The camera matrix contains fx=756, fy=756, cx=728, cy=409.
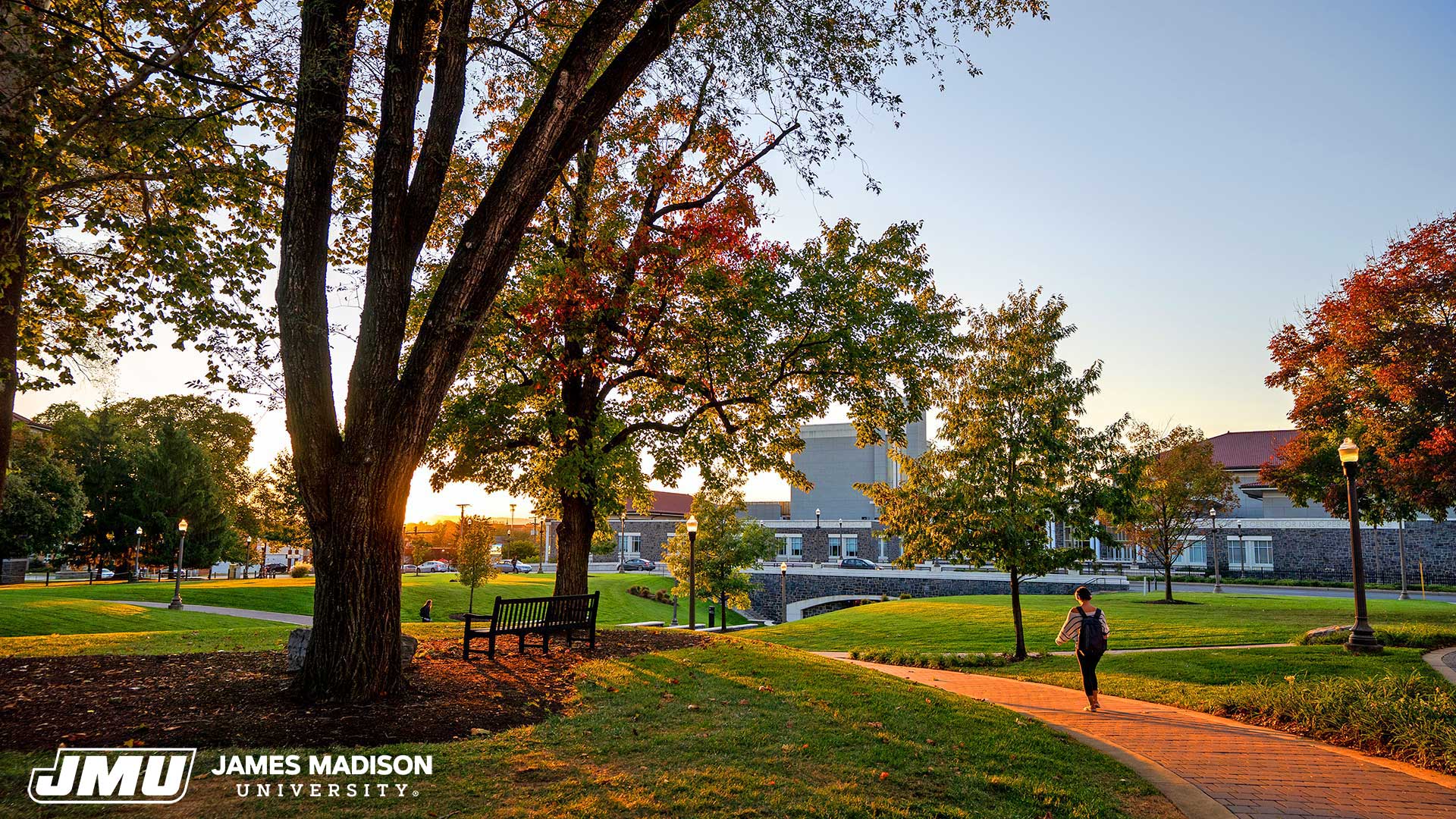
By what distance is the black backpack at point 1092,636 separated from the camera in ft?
31.3

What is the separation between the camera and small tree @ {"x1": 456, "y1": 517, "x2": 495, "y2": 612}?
2777 cm

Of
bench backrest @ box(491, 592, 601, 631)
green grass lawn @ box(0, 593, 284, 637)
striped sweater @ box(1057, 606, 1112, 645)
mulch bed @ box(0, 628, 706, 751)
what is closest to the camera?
mulch bed @ box(0, 628, 706, 751)

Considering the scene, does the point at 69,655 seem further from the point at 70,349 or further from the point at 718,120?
the point at 718,120

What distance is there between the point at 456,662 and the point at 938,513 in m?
10.1

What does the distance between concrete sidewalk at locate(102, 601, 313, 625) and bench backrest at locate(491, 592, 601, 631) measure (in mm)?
15960

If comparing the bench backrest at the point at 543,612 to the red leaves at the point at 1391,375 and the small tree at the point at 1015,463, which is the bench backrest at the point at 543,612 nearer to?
the small tree at the point at 1015,463

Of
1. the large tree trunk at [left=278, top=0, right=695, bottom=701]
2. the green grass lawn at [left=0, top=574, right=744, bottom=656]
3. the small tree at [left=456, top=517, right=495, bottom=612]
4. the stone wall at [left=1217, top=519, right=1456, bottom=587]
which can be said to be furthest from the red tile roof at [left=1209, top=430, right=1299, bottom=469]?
the large tree trunk at [left=278, top=0, right=695, bottom=701]

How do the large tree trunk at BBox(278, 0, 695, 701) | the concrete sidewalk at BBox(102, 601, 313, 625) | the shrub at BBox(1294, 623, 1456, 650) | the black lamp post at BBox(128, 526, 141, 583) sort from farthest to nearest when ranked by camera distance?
the black lamp post at BBox(128, 526, 141, 583) → the concrete sidewalk at BBox(102, 601, 313, 625) → the shrub at BBox(1294, 623, 1456, 650) → the large tree trunk at BBox(278, 0, 695, 701)

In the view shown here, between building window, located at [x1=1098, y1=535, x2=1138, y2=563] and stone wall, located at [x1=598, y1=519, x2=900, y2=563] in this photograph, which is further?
stone wall, located at [x1=598, y1=519, x2=900, y2=563]

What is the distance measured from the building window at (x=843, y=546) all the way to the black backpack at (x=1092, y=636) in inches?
1822

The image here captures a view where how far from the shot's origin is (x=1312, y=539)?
3906 centimetres

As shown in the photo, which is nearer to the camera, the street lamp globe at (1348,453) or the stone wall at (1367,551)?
the street lamp globe at (1348,453)

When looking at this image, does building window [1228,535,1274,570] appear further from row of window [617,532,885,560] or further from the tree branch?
the tree branch

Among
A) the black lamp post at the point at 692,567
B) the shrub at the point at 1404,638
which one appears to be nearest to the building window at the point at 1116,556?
the black lamp post at the point at 692,567
